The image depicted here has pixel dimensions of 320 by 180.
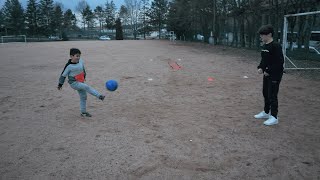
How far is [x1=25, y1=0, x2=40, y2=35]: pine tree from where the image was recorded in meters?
79.0

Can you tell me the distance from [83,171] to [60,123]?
2.41 metres

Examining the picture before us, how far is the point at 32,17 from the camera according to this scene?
79.8 meters

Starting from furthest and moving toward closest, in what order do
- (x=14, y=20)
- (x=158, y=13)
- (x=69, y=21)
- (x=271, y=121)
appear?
(x=69, y=21) → (x=158, y=13) → (x=14, y=20) → (x=271, y=121)

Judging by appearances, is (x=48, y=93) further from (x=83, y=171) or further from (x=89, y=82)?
(x=83, y=171)

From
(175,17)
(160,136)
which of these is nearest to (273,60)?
(160,136)

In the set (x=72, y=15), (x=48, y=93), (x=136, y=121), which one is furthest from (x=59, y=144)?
(x=72, y=15)

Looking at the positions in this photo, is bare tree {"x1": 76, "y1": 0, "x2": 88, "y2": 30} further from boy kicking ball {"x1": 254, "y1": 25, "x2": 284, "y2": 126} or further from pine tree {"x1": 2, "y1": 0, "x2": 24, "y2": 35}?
boy kicking ball {"x1": 254, "y1": 25, "x2": 284, "y2": 126}

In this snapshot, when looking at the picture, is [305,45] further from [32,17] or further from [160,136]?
[32,17]

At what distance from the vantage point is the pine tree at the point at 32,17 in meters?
79.0

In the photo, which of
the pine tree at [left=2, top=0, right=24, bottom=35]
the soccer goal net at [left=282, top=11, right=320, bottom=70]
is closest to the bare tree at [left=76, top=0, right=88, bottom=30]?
the pine tree at [left=2, top=0, right=24, bottom=35]

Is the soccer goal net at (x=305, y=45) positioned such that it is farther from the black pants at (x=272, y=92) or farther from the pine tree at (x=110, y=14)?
the pine tree at (x=110, y=14)

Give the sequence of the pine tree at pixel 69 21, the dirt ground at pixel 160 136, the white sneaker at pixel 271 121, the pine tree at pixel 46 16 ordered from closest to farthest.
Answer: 1. the dirt ground at pixel 160 136
2. the white sneaker at pixel 271 121
3. the pine tree at pixel 46 16
4. the pine tree at pixel 69 21

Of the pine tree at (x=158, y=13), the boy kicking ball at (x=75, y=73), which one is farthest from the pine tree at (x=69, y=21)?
the boy kicking ball at (x=75, y=73)

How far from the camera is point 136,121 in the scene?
631cm
